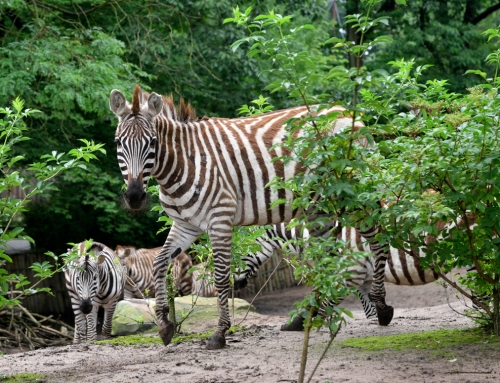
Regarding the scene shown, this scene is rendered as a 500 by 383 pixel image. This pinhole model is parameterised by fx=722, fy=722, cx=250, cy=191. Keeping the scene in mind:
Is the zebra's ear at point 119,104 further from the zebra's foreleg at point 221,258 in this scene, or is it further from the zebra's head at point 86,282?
the zebra's head at point 86,282

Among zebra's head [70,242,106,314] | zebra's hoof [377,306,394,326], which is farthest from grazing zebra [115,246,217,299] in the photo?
zebra's hoof [377,306,394,326]

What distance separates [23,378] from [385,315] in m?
3.88

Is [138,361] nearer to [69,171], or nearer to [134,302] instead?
[134,302]

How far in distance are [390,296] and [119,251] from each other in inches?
277

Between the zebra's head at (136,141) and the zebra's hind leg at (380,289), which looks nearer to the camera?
the zebra's head at (136,141)

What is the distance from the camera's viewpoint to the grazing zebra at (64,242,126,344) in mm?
11500

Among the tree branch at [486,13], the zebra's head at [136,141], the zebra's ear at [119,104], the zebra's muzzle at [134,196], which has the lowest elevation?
the zebra's muzzle at [134,196]

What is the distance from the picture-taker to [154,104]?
274 inches

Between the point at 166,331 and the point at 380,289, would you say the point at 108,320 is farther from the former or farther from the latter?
the point at 380,289

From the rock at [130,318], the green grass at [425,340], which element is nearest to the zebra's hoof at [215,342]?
the green grass at [425,340]

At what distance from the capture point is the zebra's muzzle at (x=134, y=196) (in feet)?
21.2

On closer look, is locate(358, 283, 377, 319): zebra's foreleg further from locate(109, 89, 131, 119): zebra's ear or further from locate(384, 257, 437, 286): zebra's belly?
locate(109, 89, 131, 119): zebra's ear

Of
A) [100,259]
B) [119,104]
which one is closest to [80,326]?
[100,259]

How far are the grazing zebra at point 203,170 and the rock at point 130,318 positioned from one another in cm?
361
